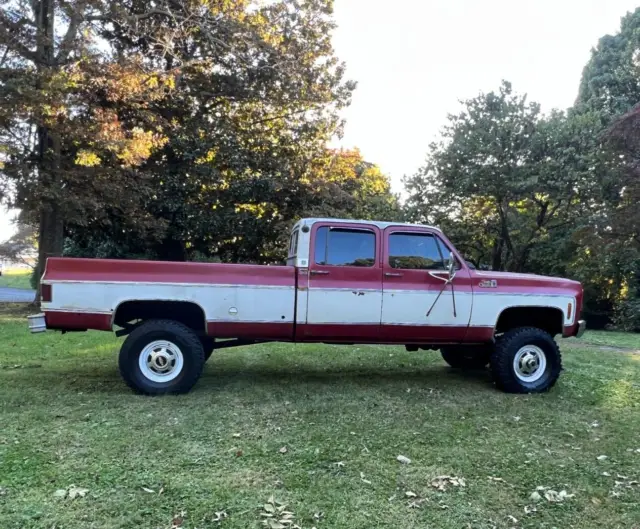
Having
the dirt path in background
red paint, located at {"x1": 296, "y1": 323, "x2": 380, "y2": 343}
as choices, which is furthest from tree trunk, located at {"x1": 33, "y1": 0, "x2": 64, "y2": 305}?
red paint, located at {"x1": 296, "y1": 323, "x2": 380, "y2": 343}

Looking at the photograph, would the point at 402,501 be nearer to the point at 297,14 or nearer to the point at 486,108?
the point at 297,14

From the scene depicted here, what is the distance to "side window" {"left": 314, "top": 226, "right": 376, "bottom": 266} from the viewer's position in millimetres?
5773

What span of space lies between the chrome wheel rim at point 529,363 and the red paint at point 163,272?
2.74 metres

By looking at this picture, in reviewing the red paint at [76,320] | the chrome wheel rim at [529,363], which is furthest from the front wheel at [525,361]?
the red paint at [76,320]

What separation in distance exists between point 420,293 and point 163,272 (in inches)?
110

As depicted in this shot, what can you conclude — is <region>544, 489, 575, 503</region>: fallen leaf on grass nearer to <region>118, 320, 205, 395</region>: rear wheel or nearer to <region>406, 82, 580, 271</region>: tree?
<region>118, 320, 205, 395</region>: rear wheel

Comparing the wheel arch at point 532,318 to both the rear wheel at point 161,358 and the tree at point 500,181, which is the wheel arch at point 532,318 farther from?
the tree at point 500,181

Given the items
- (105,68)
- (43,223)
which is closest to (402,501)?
(105,68)

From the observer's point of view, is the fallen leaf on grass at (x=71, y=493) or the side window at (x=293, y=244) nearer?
the fallen leaf on grass at (x=71, y=493)

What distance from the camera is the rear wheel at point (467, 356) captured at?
6.58 metres

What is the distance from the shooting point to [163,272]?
5434mm

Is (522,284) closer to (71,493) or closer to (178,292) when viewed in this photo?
(178,292)

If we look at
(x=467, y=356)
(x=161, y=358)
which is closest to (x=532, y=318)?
(x=467, y=356)

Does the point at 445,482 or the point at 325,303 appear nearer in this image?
the point at 445,482
